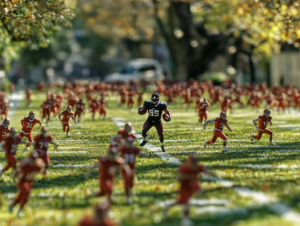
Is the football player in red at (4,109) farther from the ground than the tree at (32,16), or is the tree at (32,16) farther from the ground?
the tree at (32,16)

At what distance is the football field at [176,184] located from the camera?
35.5 feet

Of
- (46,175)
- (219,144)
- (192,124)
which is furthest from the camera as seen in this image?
(192,124)

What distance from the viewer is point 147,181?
47.0 feet

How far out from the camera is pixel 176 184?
13805 mm

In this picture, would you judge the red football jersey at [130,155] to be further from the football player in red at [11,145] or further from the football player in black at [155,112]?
the football player in black at [155,112]

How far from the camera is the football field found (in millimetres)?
10820

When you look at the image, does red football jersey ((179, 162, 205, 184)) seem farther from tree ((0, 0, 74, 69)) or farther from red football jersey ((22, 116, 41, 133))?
tree ((0, 0, 74, 69))

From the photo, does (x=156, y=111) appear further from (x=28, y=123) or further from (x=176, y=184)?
(x=176, y=184)

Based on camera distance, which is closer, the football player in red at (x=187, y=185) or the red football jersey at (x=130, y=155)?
the football player in red at (x=187, y=185)

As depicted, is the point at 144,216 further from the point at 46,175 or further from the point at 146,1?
the point at 146,1

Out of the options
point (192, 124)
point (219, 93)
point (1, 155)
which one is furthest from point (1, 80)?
point (1, 155)

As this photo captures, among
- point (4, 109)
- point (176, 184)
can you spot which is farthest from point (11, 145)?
point (4, 109)

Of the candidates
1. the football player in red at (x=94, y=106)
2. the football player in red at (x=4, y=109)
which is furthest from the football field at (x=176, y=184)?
the football player in red at (x=94, y=106)

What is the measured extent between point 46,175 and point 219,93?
23116mm
